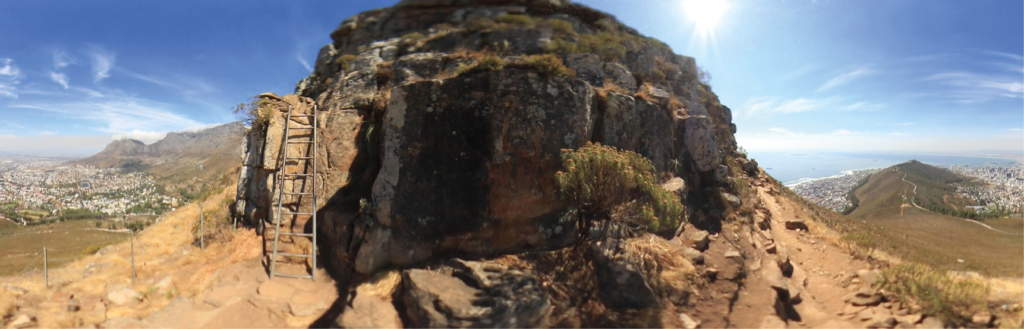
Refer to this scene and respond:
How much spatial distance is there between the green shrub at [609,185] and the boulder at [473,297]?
176cm

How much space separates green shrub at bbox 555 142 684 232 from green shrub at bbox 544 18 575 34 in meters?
7.60

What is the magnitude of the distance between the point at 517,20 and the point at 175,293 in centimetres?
1222

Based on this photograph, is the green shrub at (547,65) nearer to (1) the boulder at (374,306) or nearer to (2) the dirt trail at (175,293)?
(1) the boulder at (374,306)

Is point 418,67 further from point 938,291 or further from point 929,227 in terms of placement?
point 929,227

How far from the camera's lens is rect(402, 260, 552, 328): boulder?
16.1ft

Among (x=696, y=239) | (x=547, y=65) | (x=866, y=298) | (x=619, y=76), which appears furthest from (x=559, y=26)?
(x=866, y=298)

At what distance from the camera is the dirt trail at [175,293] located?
218 inches

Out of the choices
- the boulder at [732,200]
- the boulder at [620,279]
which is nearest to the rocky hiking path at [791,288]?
the boulder at [732,200]

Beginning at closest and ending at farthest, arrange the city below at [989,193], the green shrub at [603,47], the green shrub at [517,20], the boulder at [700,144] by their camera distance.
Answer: the boulder at [700,144], the green shrub at [603,47], the green shrub at [517,20], the city below at [989,193]

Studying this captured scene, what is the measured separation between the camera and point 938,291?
17.7ft

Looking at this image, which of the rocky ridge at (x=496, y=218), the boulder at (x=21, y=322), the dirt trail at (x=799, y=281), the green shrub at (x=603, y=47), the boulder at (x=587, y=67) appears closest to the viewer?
the boulder at (x=21, y=322)

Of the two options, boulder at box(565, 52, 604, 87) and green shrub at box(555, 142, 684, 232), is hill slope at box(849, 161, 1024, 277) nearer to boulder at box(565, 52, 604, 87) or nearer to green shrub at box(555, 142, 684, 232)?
green shrub at box(555, 142, 684, 232)

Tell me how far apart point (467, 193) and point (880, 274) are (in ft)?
26.2

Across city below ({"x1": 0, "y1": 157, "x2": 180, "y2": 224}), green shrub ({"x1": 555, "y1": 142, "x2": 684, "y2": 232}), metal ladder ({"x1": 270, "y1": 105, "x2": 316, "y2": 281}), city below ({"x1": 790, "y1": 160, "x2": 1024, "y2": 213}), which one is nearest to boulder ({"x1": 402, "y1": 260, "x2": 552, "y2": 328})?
green shrub ({"x1": 555, "y1": 142, "x2": 684, "y2": 232})
